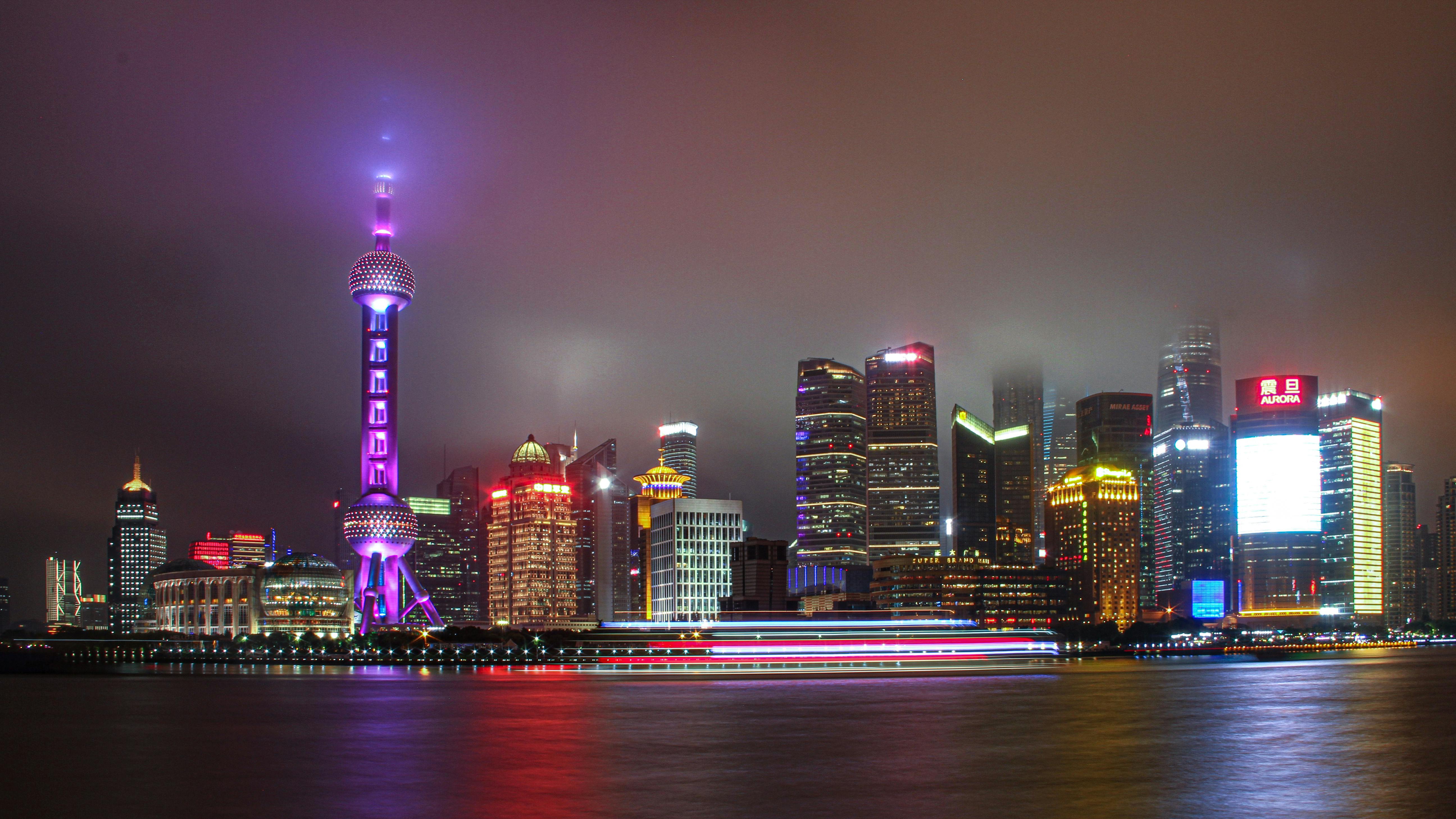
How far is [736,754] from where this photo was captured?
46875mm

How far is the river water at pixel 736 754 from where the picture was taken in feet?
114

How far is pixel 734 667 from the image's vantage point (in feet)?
443

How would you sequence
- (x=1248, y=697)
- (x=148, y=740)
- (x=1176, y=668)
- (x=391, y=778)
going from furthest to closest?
1. (x=1176, y=668)
2. (x=1248, y=697)
3. (x=148, y=740)
4. (x=391, y=778)

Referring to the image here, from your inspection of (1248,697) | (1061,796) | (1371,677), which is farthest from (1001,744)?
(1371,677)

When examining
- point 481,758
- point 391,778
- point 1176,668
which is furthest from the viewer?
point 1176,668

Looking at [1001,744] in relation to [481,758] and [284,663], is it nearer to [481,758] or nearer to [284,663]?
[481,758]

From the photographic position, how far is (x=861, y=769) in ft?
136

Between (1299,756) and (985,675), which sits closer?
(1299,756)

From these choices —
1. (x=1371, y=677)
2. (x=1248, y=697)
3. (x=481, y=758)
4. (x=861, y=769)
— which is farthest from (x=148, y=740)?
(x=1371, y=677)

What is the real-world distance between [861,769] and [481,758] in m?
14.0

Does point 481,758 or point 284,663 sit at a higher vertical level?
point 481,758

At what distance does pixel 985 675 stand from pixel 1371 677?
39607 millimetres

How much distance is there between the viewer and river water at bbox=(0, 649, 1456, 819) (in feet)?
114

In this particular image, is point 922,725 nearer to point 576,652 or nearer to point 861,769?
point 861,769
